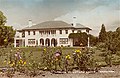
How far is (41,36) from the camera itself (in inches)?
2707

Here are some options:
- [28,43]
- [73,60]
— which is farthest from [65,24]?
[73,60]

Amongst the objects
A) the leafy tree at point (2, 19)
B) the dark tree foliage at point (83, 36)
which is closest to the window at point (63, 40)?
the dark tree foliage at point (83, 36)

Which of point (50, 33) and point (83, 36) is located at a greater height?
point (50, 33)

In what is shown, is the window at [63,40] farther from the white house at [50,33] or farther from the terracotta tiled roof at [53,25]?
the terracotta tiled roof at [53,25]

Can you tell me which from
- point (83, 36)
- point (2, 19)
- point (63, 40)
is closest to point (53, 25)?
point (63, 40)

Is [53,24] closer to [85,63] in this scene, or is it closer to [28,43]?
[28,43]

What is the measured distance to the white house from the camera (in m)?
66.3

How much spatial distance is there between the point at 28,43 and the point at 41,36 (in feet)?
12.4

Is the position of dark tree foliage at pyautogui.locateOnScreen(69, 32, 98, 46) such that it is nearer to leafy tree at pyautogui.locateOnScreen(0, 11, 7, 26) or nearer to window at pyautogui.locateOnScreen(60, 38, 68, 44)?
window at pyautogui.locateOnScreen(60, 38, 68, 44)

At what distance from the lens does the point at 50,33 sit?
224 feet

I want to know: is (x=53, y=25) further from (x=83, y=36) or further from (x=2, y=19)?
(x=2, y=19)

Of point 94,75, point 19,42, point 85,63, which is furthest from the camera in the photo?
point 19,42

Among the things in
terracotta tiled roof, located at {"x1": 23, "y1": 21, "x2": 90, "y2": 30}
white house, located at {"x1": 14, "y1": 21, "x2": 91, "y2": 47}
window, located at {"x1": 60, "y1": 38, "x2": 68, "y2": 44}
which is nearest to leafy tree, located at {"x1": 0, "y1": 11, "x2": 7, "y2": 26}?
white house, located at {"x1": 14, "y1": 21, "x2": 91, "y2": 47}

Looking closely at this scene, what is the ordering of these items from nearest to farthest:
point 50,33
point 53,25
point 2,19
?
point 2,19 < point 53,25 < point 50,33
